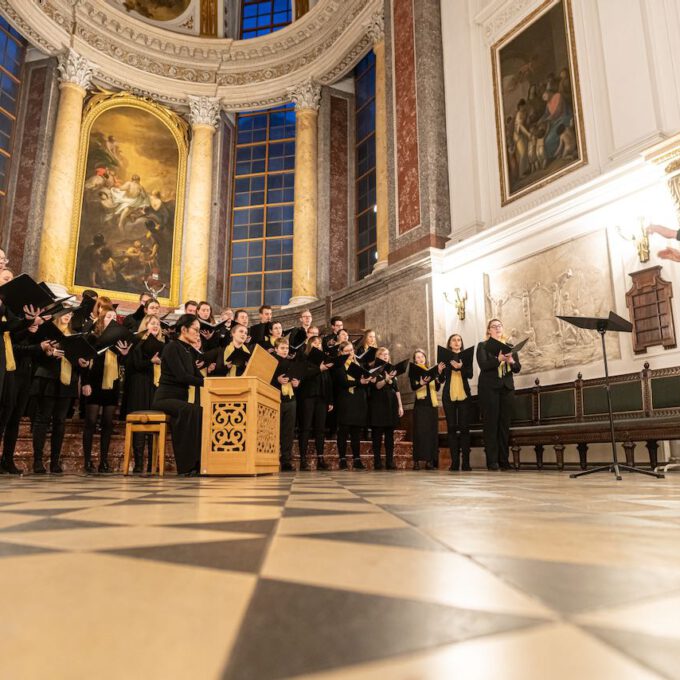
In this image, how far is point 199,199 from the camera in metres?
14.6

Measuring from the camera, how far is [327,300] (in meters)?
11.8

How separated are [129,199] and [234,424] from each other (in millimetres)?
11134

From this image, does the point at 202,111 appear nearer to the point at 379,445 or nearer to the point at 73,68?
the point at 73,68

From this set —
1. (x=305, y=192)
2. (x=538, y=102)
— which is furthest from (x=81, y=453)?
(x=305, y=192)

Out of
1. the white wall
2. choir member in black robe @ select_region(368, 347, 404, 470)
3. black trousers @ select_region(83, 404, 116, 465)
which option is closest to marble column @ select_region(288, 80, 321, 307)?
the white wall

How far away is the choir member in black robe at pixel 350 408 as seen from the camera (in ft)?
23.3

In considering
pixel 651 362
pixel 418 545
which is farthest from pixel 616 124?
pixel 418 545

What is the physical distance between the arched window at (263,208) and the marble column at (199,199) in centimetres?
84

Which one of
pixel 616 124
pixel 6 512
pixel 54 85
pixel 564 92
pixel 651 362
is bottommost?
pixel 6 512

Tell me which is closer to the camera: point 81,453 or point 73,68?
point 81,453

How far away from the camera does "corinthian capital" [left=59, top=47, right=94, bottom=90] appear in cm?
1341

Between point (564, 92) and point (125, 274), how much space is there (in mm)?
10205

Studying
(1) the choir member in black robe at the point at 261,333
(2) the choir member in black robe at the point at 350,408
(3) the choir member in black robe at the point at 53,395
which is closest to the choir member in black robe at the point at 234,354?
(1) the choir member in black robe at the point at 261,333

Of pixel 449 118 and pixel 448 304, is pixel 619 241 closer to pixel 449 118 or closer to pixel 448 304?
pixel 448 304
